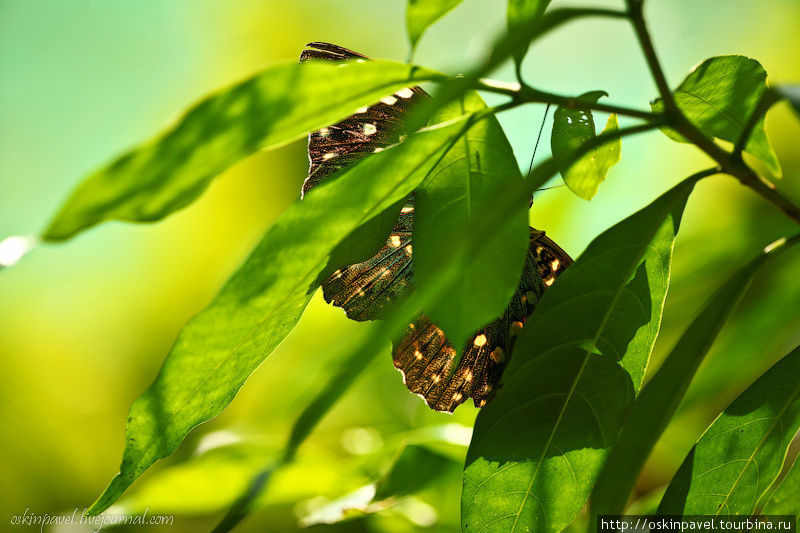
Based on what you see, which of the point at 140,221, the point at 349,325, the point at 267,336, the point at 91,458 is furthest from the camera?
the point at 91,458

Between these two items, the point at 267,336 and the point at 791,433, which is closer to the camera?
the point at 267,336

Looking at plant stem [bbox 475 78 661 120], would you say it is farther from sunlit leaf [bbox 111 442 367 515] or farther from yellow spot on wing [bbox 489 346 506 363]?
sunlit leaf [bbox 111 442 367 515]

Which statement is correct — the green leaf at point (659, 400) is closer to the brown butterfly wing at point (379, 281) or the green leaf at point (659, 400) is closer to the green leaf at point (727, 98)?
the green leaf at point (727, 98)

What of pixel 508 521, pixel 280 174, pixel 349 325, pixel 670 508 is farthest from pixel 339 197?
pixel 280 174

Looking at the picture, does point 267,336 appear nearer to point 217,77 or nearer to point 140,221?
point 140,221

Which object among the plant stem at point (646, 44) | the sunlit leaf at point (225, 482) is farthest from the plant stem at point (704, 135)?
the sunlit leaf at point (225, 482)
